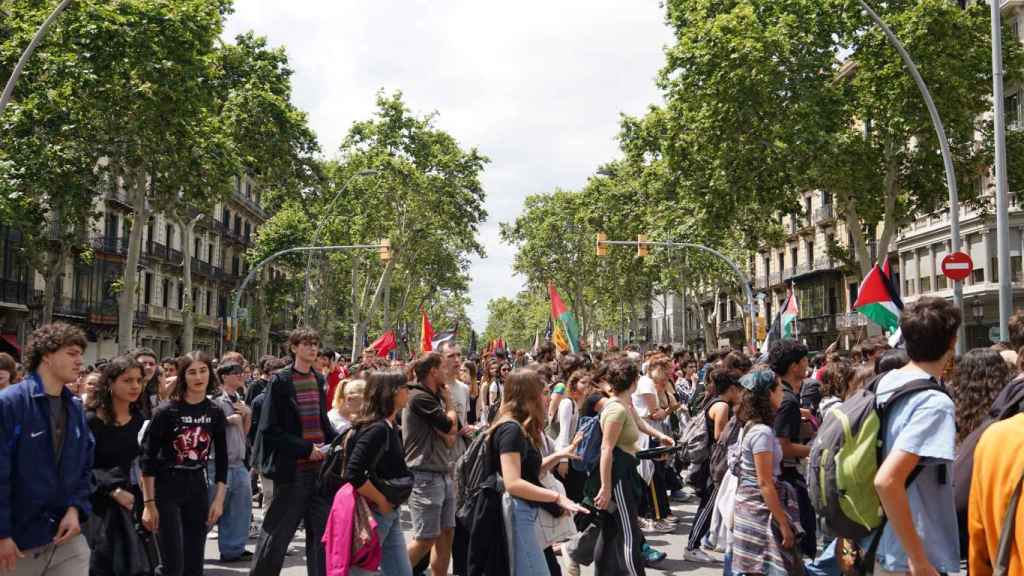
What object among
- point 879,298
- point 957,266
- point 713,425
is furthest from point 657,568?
point 957,266

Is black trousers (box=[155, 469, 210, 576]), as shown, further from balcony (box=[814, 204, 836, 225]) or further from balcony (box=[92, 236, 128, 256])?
balcony (box=[814, 204, 836, 225])

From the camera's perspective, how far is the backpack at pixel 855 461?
12.2 feet

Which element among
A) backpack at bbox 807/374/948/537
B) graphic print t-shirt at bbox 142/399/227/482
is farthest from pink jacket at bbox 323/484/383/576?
backpack at bbox 807/374/948/537

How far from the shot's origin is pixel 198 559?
20.9ft

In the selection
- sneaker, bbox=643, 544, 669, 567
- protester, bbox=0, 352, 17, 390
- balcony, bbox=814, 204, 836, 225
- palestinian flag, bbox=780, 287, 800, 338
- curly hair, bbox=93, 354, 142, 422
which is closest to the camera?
curly hair, bbox=93, 354, 142, 422

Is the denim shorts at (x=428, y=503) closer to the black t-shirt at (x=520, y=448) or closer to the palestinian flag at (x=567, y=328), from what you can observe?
the black t-shirt at (x=520, y=448)

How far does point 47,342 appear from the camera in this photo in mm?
4555

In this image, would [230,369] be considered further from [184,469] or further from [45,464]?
[45,464]

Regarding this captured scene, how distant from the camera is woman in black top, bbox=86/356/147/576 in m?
5.51

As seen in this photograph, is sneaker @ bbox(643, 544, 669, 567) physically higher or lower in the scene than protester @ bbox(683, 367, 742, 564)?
lower

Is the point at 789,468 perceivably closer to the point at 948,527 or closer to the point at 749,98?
the point at 948,527

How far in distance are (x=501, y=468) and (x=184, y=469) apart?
2195 mm

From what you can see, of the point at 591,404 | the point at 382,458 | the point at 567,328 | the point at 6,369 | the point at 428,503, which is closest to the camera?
the point at 382,458

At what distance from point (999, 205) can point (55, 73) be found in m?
21.0
